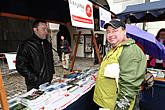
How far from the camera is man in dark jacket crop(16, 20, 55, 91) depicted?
281 cm

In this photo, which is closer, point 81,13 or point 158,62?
point 81,13

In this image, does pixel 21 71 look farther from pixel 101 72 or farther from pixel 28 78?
pixel 101 72

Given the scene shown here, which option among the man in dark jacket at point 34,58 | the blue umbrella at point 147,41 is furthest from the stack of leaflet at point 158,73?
the man in dark jacket at point 34,58

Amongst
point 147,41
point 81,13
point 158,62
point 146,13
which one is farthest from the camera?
point 146,13

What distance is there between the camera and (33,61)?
2848 mm

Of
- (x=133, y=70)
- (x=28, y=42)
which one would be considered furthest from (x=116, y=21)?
(x=28, y=42)

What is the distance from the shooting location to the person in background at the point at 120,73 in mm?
1959

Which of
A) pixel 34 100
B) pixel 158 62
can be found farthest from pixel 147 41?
pixel 34 100

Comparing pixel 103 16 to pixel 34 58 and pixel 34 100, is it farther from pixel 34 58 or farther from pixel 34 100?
pixel 34 100

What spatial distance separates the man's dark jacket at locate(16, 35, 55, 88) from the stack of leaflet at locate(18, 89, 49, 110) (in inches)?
28.0

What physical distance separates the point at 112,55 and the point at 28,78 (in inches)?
51.1

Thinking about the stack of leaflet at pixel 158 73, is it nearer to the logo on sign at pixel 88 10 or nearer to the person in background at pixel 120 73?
the logo on sign at pixel 88 10

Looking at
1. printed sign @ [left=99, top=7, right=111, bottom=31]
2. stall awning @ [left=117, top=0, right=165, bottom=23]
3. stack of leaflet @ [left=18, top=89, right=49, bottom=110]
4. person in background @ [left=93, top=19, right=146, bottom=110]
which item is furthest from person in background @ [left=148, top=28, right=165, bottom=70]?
stack of leaflet @ [left=18, top=89, right=49, bottom=110]

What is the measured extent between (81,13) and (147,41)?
3.73 ft
